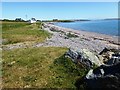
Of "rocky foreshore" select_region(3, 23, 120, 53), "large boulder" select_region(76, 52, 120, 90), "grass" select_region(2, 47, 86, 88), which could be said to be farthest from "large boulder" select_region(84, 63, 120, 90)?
"rocky foreshore" select_region(3, 23, 120, 53)

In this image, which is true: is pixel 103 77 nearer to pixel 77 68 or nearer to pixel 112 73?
pixel 112 73

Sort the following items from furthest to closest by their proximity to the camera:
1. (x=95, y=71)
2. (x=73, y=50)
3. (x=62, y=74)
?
(x=73, y=50), (x=62, y=74), (x=95, y=71)

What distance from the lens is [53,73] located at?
Result: 760 inches

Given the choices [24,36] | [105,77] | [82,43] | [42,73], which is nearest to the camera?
[105,77]

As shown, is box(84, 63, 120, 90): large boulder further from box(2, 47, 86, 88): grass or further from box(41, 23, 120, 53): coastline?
box(41, 23, 120, 53): coastline

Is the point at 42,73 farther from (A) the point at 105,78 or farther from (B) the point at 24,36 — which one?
(B) the point at 24,36

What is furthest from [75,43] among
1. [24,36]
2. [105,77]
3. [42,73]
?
[105,77]

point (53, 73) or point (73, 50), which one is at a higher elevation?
point (73, 50)

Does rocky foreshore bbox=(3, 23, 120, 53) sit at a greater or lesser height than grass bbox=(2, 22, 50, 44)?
lesser

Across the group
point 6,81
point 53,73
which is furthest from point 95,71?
point 6,81

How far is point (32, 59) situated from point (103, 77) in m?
9.79

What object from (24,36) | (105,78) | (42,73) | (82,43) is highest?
(24,36)

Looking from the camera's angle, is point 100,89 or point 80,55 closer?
point 100,89

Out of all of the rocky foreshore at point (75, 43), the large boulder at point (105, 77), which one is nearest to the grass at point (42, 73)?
the large boulder at point (105, 77)
